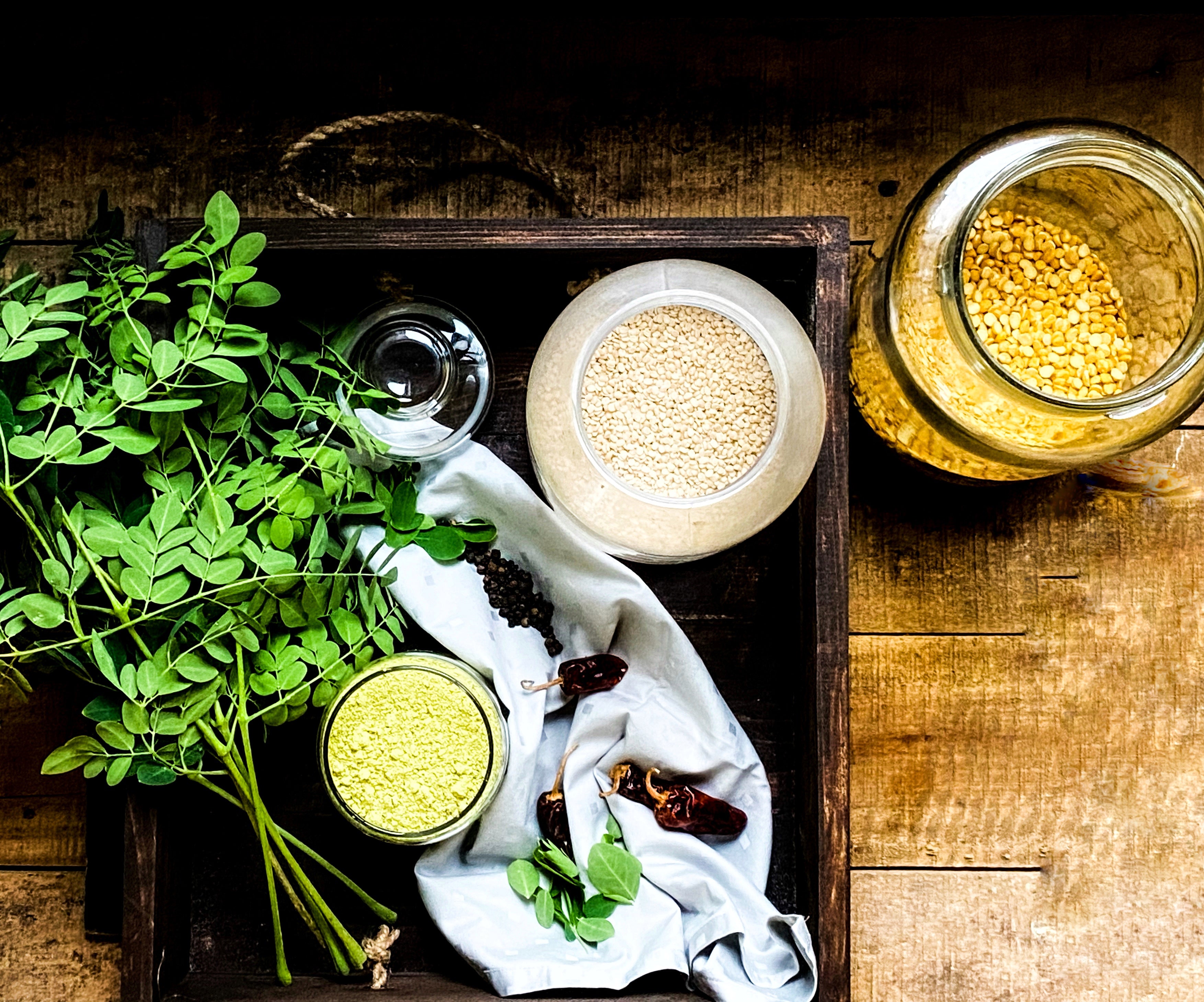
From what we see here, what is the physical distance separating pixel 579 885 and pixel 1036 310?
651 millimetres

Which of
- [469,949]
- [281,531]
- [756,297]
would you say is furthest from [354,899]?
[756,297]

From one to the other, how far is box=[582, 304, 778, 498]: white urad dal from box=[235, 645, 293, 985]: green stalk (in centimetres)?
35

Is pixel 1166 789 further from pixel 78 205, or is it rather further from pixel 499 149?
pixel 78 205

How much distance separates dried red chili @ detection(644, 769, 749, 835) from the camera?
88 centimetres

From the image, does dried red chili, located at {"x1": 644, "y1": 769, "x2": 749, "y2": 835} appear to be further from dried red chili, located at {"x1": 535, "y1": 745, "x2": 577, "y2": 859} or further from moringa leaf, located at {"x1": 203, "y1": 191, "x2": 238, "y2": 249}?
moringa leaf, located at {"x1": 203, "y1": 191, "x2": 238, "y2": 249}

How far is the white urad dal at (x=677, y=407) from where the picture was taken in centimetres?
83

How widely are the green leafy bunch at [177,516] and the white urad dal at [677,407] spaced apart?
0.21 meters

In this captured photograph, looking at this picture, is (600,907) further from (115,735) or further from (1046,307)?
(1046,307)

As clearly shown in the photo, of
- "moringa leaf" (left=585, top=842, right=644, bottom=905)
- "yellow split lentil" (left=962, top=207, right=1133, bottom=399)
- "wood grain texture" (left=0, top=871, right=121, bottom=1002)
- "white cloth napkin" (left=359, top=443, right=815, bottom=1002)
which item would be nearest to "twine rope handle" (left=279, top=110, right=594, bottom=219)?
"white cloth napkin" (left=359, top=443, right=815, bottom=1002)

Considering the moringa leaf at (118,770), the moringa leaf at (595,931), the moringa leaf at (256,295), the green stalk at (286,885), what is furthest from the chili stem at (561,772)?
the moringa leaf at (256,295)

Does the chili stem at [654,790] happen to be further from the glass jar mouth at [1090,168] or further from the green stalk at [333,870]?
the glass jar mouth at [1090,168]

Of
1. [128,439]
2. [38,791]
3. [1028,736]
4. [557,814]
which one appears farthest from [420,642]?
[1028,736]

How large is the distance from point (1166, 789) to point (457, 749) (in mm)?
713

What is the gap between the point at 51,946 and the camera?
3.20 ft
